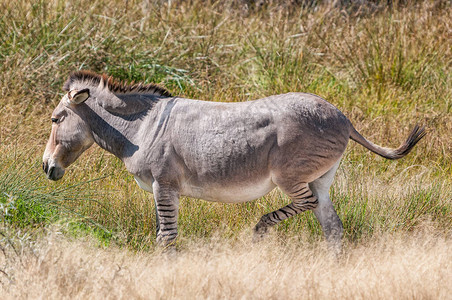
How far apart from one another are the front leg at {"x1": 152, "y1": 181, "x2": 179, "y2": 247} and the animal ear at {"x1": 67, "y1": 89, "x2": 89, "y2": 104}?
3.05 ft

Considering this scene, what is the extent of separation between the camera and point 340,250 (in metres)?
5.65

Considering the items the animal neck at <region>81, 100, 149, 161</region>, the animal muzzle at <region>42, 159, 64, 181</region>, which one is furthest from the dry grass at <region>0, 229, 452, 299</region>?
the animal neck at <region>81, 100, 149, 161</region>

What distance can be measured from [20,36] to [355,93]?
4.61m

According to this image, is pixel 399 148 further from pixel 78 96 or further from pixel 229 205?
pixel 78 96

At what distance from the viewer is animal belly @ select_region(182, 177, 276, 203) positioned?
213 inches

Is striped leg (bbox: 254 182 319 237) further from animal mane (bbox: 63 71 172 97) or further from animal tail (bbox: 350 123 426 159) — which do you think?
animal mane (bbox: 63 71 172 97)

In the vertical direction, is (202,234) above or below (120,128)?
below

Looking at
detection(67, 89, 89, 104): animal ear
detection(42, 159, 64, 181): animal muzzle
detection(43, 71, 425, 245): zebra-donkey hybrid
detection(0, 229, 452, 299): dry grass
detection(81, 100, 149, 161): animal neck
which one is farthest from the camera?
detection(42, 159, 64, 181): animal muzzle

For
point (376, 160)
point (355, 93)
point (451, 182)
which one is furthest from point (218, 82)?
point (451, 182)

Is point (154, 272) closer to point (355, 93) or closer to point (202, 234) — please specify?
point (202, 234)

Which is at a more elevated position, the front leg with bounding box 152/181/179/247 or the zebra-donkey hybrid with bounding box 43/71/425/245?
the zebra-donkey hybrid with bounding box 43/71/425/245

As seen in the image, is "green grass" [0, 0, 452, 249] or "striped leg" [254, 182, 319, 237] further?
"green grass" [0, 0, 452, 249]

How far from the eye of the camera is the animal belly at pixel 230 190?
5.41m

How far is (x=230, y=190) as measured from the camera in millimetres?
5426
